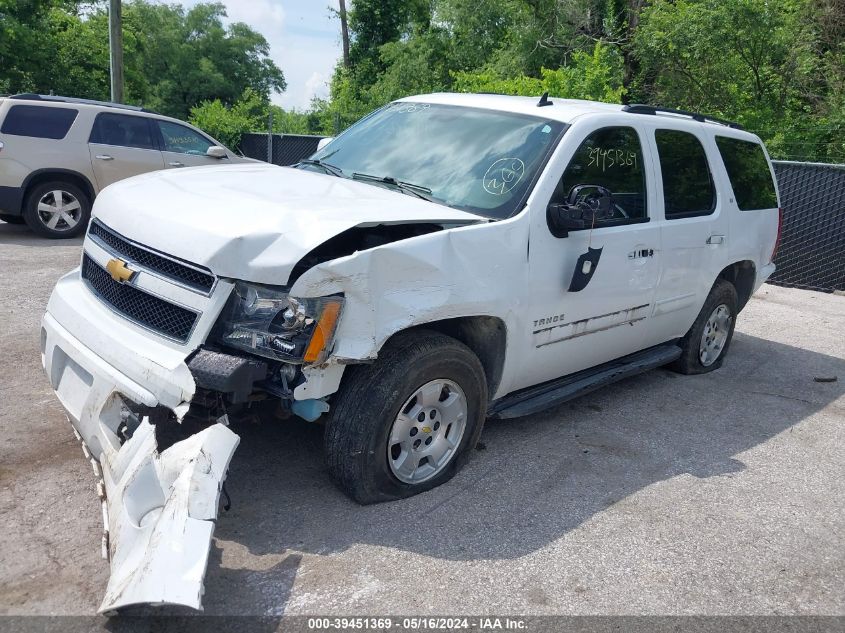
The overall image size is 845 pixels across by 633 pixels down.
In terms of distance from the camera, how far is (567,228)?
413 centimetres

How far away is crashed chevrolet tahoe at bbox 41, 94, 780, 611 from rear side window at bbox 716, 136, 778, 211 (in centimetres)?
85

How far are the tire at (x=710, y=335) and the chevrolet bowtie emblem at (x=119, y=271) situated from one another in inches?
168

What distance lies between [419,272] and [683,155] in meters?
2.86

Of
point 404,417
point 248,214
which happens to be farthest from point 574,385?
point 248,214

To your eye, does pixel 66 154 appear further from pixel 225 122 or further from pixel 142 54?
pixel 142 54

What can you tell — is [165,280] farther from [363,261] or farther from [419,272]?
[419,272]

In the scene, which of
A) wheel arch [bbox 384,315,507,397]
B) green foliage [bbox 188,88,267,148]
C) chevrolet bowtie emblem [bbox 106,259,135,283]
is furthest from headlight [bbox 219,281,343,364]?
green foliage [bbox 188,88,267,148]

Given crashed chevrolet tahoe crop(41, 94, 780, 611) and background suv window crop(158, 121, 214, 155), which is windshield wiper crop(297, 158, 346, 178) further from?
background suv window crop(158, 121, 214, 155)

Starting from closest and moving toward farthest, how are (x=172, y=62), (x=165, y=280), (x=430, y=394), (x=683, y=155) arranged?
(x=165, y=280) < (x=430, y=394) < (x=683, y=155) < (x=172, y=62)

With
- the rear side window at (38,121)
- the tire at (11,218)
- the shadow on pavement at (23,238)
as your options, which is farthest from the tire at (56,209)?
the rear side window at (38,121)

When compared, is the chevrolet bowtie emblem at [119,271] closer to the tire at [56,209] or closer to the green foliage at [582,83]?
the tire at [56,209]

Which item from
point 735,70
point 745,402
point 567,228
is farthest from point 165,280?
point 735,70

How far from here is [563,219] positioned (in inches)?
161

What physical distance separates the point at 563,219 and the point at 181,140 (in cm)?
856
